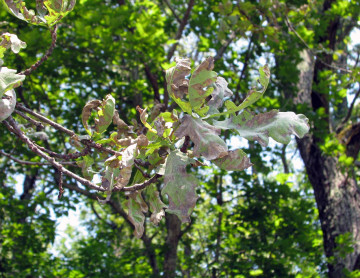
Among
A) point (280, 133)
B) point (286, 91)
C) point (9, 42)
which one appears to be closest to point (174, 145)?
point (280, 133)

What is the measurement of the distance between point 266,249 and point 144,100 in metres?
2.58

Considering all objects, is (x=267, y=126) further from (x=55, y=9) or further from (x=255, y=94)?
(x=55, y=9)

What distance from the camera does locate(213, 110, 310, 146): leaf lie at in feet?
3.74

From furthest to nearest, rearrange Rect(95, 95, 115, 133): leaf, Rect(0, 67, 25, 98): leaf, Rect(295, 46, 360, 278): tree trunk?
Rect(295, 46, 360, 278): tree trunk
Rect(95, 95, 115, 133): leaf
Rect(0, 67, 25, 98): leaf

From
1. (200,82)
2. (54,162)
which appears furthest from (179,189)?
(54,162)

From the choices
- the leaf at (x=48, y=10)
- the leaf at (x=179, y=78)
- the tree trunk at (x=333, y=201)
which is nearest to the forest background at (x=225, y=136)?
the tree trunk at (x=333, y=201)

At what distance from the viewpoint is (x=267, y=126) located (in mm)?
1162

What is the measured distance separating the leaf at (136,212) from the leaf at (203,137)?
1.26ft

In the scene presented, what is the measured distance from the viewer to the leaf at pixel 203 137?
3.59 feet

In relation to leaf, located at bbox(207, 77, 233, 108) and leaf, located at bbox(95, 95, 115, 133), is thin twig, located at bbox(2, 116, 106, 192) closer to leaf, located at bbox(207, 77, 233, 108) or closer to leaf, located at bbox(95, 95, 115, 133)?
leaf, located at bbox(95, 95, 115, 133)

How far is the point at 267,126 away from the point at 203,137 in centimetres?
19

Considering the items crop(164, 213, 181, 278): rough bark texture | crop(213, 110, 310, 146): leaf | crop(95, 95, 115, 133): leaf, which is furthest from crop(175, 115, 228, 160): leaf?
crop(164, 213, 181, 278): rough bark texture

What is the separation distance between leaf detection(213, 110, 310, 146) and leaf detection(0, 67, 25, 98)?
1.81 ft

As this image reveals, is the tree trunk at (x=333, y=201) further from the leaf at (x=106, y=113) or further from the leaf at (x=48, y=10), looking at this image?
the leaf at (x=48, y=10)
